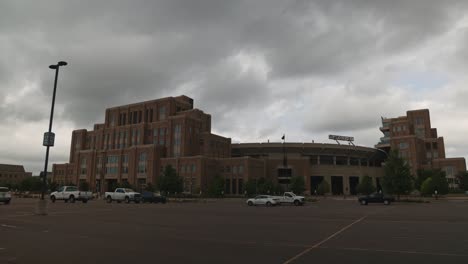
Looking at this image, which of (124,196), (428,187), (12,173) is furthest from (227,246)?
(12,173)

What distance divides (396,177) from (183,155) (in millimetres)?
61654

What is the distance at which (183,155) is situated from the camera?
335 feet

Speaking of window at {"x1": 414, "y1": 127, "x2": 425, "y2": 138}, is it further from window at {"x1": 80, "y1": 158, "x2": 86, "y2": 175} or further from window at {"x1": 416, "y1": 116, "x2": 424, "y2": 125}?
window at {"x1": 80, "y1": 158, "x2": 86, "y2": 175}

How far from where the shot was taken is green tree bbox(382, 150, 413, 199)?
5428 cm

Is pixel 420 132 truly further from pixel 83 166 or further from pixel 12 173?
pixel 12 173

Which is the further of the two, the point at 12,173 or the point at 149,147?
the point at 12,173

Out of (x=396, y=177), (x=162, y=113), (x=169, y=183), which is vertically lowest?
(x=169, y=183)

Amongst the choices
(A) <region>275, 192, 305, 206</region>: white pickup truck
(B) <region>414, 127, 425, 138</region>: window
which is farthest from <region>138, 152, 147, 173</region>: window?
(B) <region>414, 127, 425, 138</region>: window

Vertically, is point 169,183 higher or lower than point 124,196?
higher

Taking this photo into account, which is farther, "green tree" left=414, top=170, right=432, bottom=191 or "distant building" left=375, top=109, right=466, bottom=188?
"distant building" left=375, top=109, right=466, bottom=188

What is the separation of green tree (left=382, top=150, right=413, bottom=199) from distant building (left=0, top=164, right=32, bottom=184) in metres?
170

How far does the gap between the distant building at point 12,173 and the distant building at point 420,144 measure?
167 metres

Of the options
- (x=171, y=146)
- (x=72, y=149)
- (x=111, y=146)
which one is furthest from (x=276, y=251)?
(x=72, y=149)

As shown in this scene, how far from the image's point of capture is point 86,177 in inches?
4641
